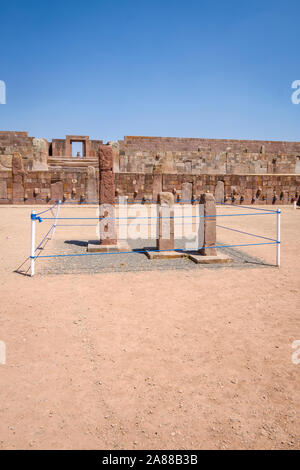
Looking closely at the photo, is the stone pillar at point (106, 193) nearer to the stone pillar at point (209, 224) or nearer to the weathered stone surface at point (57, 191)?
the stone pillar at point (209, 224)

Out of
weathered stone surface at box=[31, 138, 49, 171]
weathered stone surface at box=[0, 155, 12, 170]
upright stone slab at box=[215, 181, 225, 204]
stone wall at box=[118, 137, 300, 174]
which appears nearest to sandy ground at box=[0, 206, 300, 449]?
upright stone slab at box=[215, 181, 225, 204]

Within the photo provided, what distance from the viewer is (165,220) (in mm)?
7066

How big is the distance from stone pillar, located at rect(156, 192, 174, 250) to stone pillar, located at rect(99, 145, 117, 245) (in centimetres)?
110

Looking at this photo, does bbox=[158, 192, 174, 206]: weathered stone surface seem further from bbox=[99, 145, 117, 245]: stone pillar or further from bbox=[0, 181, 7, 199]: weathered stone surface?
bbox=[0, 181, 7, 199]: weathered stone surface

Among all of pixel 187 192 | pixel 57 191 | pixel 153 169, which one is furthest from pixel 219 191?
pixel 57 191

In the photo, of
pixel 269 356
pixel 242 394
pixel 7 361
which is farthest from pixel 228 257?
pixel 7 361

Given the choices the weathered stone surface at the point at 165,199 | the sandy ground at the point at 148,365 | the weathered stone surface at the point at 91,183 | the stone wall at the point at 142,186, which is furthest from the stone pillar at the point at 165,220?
the weathered stone surface at the point at 91,183

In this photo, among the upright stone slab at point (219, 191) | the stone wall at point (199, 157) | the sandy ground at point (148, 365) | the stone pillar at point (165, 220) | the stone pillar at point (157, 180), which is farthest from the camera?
the stone wall at point (199, 157)

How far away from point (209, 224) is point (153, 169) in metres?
12.6

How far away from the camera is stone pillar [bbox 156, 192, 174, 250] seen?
7023mm

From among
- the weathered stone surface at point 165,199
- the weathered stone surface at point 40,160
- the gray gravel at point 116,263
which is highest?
the weathered stone surface at point 40,160

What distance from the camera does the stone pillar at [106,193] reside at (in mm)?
7379

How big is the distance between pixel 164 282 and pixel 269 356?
2.33 metres

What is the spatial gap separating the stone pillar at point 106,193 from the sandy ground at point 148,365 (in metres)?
2.64
